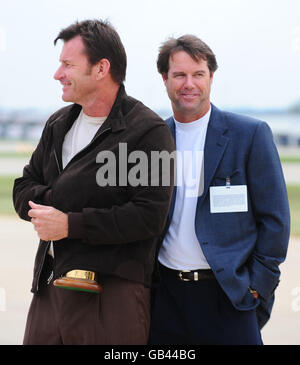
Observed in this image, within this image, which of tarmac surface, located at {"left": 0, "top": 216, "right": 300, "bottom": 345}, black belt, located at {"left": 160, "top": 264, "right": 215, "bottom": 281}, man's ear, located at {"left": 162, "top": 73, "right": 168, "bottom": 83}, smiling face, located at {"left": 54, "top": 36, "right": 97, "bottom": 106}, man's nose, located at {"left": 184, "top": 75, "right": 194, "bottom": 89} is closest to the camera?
smiling face, located at {"left": 54, "top": 36, "right": 97, "bottom": 106}

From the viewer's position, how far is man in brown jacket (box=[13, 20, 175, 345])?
7.38ft

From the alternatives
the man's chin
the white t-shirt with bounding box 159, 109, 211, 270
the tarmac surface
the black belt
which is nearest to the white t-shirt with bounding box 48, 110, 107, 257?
the man's chin

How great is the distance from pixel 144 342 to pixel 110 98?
112 cm

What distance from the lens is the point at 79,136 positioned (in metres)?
2.48

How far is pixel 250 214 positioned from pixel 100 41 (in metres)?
1.12

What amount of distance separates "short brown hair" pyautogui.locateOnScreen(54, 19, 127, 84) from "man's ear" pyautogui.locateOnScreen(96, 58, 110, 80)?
15mm

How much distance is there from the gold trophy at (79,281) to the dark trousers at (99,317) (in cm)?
9

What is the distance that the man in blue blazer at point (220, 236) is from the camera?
2668mm

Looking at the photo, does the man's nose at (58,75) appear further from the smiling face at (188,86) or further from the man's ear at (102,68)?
the smiling face at (188,86)

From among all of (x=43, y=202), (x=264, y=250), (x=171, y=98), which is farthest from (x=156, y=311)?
(x=171, y=98)

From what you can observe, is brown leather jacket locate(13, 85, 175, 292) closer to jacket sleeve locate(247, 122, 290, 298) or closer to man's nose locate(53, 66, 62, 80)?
man's nose locate(53, 66, 62, 80)

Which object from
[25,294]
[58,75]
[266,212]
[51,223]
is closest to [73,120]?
[58,75]

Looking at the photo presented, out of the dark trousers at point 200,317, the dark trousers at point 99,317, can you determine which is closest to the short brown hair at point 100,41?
the dark trousers at point 99,317

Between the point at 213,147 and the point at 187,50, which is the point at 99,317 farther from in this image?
the point at 187,50
